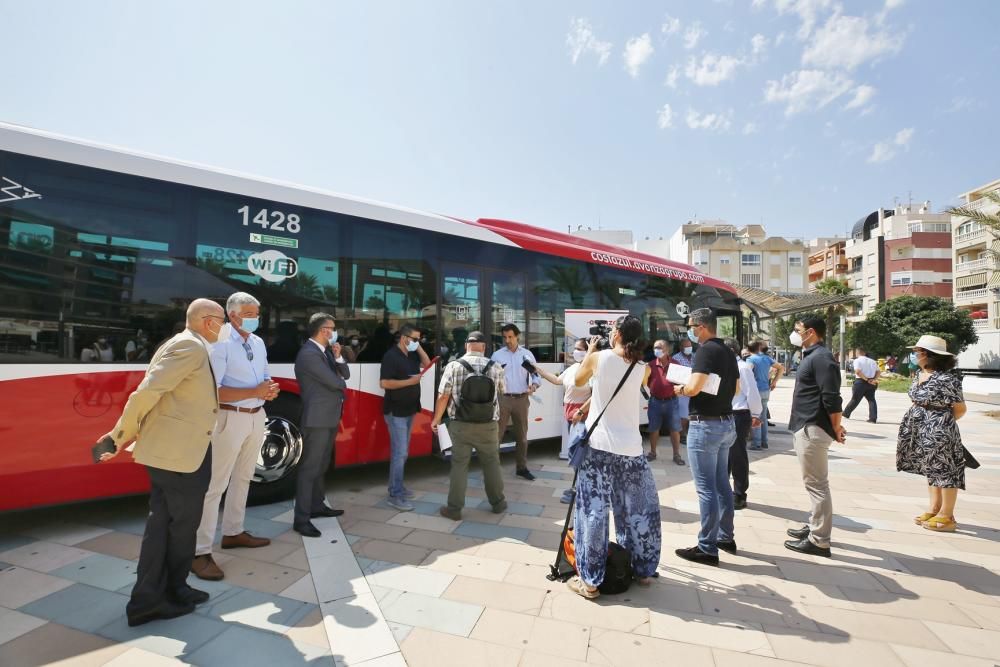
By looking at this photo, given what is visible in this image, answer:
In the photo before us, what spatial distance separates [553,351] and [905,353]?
4206 cm

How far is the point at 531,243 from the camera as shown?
722 cm

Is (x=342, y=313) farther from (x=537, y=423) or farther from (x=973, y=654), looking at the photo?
(x=973, y=654)

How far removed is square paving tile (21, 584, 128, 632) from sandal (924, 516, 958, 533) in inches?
276

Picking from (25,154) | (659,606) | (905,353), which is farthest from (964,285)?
(25,154)

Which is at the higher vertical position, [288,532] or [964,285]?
[964,285]

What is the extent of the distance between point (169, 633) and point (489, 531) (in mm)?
2522

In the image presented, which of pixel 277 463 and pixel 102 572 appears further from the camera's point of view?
pixel 277 463

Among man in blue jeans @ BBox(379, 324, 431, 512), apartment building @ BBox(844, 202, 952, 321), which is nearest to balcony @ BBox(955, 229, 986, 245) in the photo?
apartment building @ BBox(844, 202, 952, 321)

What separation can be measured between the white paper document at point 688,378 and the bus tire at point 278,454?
12.2 feet

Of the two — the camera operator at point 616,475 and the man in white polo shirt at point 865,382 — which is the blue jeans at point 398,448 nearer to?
the camera operator at point 616,475

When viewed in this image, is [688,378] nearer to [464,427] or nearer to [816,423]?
[816,423]

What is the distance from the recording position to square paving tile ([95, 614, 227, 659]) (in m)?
2.72

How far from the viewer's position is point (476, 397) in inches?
186

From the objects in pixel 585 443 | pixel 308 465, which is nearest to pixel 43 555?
pixel 308 465
